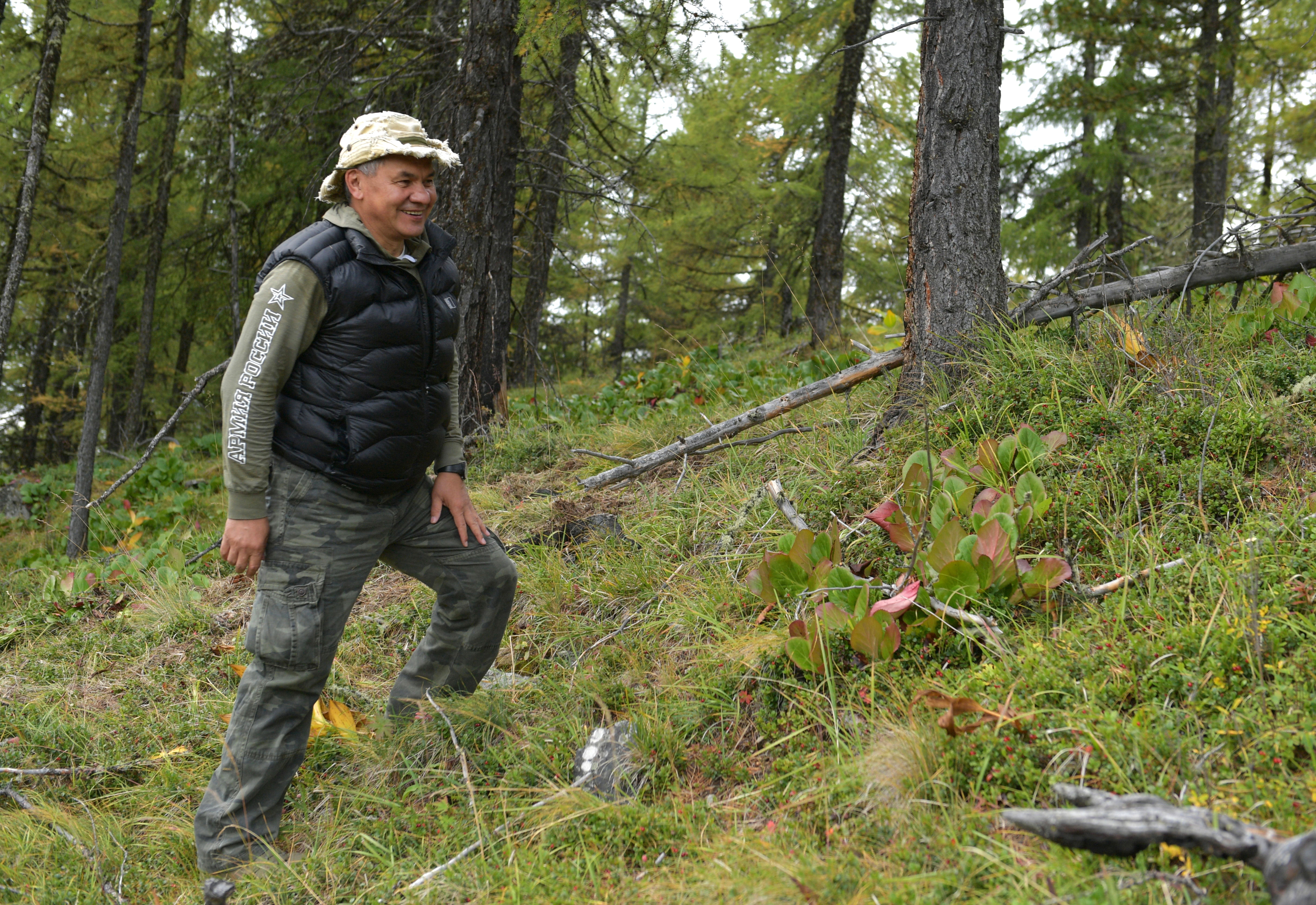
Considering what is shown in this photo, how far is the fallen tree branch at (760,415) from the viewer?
14.7 feet

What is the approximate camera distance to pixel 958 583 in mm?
2715

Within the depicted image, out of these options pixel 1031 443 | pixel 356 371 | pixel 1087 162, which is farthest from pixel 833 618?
pixel 1087 162

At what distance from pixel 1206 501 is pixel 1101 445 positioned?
0.47 m

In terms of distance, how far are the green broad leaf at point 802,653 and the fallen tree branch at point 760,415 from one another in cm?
194

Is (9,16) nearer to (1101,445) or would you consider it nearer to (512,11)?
(512,11)

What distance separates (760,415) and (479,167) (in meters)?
3.47

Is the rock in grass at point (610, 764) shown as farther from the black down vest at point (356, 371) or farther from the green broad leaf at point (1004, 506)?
the green broad leaf at point (1004, 506)

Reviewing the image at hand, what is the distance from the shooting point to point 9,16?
37.6ft

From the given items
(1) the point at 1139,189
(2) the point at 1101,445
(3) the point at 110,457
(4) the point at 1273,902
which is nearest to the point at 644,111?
(1) the point at 1139,189

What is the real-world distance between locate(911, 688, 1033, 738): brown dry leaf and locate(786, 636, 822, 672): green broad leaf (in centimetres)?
51

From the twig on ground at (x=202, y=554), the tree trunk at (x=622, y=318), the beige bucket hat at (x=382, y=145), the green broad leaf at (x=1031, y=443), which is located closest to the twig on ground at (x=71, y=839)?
the twig on ground at (x=202, y=554)

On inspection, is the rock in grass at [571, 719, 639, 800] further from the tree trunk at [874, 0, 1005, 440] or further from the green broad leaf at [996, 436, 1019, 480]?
the tree trunk at [874, 0, 1005, 440]

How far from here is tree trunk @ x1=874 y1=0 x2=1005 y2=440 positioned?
13.7 feet

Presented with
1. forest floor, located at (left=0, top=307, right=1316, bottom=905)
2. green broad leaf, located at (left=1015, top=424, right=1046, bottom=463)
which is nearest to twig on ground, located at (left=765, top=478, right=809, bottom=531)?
forest floor, located at (left=0, top=307, right=1316, bottom=905)
